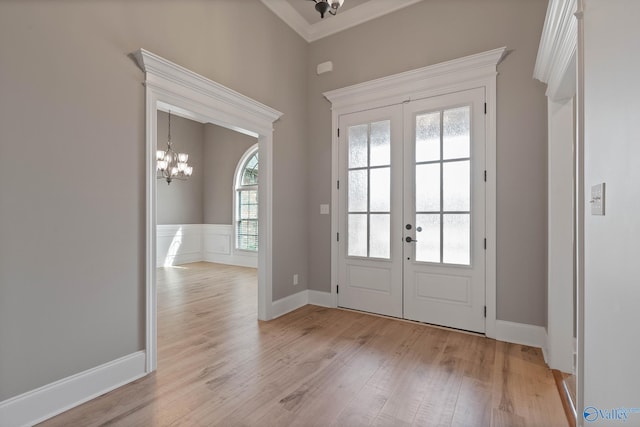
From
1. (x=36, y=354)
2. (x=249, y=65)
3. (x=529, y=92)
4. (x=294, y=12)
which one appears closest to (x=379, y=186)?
(x=529, y=92)

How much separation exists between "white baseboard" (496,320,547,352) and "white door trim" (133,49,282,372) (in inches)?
94.5

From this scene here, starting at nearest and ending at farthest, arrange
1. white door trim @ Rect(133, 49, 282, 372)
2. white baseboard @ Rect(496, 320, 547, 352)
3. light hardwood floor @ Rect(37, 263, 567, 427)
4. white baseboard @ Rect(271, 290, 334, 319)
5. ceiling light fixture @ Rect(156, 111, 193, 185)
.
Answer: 1. light hardwood floor @ Rect(37, 263, 567, 427)
2. white door trim @ Rect(133, 49, 282, 372)
3. white baseboard @ Rect(496, 320, 547, 352)
4. white baseboard @ Rect(271, 290, 334, 319)
5. ceiling light fixture @ Rect(156, 111, 193, 185)

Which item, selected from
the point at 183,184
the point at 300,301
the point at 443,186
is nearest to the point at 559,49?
the point at 443,186

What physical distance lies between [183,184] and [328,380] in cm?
670

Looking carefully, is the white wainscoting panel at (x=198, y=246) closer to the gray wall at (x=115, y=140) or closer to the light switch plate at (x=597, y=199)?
the gray wall at (x=115, y=140)

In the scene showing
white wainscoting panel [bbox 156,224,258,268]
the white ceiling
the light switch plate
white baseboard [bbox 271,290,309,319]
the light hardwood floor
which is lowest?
the light hardwood floor

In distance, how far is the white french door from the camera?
10.1ft

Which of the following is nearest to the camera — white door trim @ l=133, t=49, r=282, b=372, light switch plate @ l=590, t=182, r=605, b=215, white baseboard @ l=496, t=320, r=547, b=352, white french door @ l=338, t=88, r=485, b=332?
light switch plate @ l=590, t=182, r=605, b=215

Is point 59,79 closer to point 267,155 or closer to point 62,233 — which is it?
point 62,233

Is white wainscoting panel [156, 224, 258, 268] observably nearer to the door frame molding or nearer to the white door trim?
the white door trim

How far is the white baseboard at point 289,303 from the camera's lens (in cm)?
356

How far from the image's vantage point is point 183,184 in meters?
7.56

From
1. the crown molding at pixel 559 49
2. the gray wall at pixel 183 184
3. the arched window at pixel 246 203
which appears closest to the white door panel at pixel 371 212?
the crown molding at pixel 559 49

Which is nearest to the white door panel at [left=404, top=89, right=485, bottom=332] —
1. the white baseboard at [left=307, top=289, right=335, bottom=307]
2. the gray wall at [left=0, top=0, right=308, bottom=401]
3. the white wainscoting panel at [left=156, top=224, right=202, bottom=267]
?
the white baseboard at [left=307, top=289, right=335, bottom=307]
